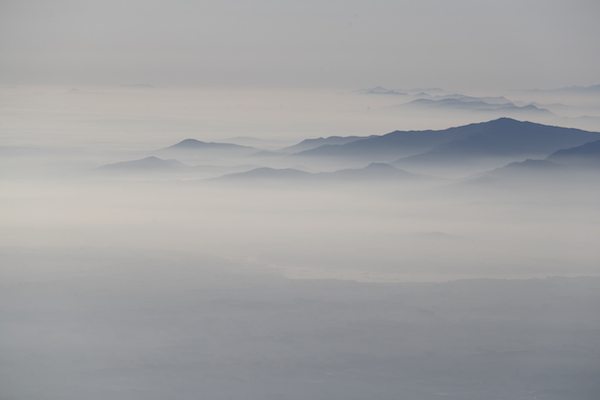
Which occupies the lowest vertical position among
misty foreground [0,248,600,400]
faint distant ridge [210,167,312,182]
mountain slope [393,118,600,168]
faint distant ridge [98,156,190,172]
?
misty foreground [0,248,600,400]

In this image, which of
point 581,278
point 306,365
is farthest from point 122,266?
point 581,278

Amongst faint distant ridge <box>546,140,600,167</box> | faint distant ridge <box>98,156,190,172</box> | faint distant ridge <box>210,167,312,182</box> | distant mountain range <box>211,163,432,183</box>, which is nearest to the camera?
faint distant ridge <box>546,140,600,167</box>

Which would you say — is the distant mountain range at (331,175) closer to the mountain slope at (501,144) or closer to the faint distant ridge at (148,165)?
the mountain slope at (501,144)

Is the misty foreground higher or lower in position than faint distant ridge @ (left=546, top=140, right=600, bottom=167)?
lower

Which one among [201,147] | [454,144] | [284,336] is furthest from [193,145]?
[284,336]

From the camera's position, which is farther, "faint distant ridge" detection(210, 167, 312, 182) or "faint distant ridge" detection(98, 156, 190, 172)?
"faint distant ridge" detection(98, 156, 190, 172)

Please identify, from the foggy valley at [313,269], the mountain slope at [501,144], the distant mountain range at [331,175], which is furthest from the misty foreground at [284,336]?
the distant mountain range at [331,175]

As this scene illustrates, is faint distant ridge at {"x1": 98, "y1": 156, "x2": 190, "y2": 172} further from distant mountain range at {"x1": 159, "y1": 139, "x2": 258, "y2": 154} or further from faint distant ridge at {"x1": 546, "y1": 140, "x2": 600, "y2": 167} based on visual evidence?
faint distant ridge at {"x1": 546, "y1": 140, "x2": 600, "y2": 167}

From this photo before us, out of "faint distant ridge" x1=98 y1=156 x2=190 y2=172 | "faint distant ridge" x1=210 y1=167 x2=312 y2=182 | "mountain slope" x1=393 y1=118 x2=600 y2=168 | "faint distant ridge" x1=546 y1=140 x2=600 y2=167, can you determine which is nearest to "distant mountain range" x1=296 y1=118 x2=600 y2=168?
"mountain slope" x1=393 y1=118 x2=600 y2=168

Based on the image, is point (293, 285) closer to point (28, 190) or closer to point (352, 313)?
point (352, 313)

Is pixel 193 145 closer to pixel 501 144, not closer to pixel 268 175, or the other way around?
pixel 268 175
